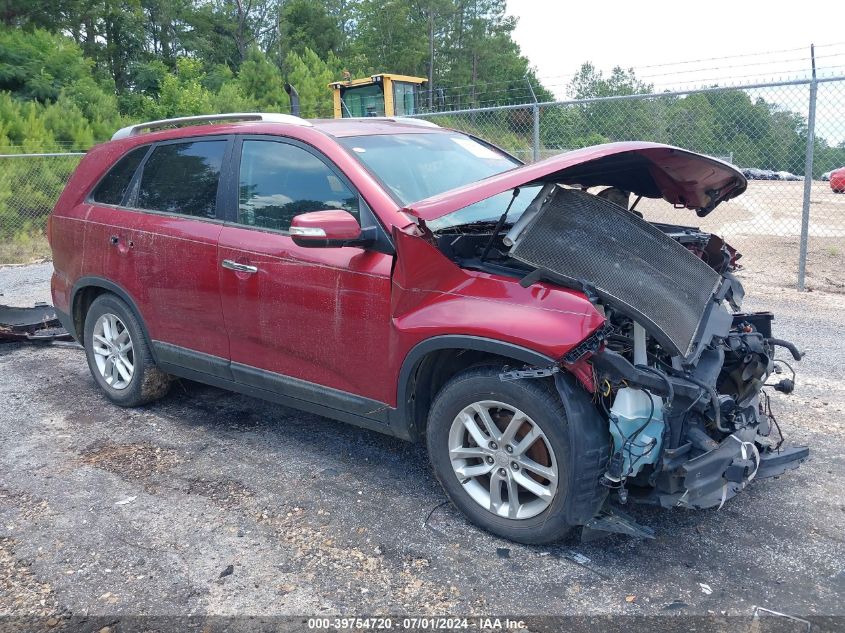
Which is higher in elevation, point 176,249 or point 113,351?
point 176,249

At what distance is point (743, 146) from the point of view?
29.1 ft

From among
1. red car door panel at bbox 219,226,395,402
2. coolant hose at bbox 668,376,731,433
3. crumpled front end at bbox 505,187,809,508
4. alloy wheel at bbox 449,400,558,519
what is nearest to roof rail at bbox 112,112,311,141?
red car door panel at bbox 219,226,395,402

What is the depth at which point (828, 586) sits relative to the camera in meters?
2.79

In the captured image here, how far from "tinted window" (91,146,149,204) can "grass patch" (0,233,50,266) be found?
27.8ft

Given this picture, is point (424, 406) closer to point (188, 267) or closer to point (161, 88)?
point (188, 267)

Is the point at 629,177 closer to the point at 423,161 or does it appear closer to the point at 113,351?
the point at 423,161

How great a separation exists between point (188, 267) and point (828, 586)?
3591 millimetres

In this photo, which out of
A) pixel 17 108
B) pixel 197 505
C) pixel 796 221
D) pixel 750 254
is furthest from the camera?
pixel 17 108

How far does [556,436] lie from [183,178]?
115 inches

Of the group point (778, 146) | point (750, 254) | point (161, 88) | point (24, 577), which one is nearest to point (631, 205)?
point (24, 577)

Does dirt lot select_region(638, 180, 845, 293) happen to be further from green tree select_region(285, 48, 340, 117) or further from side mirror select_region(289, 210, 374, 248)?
green tree select_region(285, 48, 340, 117)

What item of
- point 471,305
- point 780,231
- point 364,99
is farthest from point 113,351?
point 364,99

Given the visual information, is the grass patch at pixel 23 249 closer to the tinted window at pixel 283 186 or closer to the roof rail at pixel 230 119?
the roof rail at pixel 230 119

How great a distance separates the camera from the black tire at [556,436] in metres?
2.81
